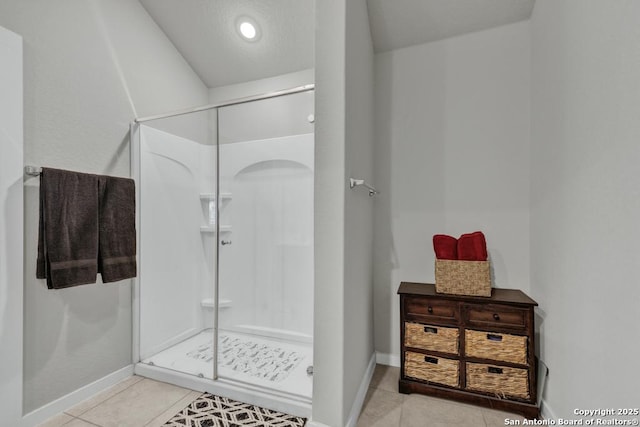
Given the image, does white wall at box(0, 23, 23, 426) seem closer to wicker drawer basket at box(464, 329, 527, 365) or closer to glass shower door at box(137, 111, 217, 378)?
glass shower door at box(137, 111, 217, 378)

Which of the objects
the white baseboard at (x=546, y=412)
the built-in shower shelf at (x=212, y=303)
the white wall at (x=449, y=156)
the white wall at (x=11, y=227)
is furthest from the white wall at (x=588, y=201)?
the white wall at (x=11, y=227)

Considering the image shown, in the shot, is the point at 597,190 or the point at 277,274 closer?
the point at 597,190

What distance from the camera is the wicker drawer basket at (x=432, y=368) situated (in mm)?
1686

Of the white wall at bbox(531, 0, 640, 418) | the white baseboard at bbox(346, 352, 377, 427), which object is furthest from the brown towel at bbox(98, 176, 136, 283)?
the white wall at bbox(531, 0, 640, 418)

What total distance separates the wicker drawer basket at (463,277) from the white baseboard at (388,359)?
0.72 meters

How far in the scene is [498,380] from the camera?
1601 mm

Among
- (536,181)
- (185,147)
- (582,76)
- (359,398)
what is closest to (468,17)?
(582,76)

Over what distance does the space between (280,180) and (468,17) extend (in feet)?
5.56

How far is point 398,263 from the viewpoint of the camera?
2.12 meters

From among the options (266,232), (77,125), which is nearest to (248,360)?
(266,232)

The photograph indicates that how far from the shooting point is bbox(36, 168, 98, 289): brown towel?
146 cm

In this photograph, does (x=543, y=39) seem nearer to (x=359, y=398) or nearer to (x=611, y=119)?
(x=611, y=119)

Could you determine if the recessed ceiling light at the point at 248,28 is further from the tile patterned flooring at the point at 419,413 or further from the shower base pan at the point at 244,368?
the tile patterned flooring at the point at 419,413

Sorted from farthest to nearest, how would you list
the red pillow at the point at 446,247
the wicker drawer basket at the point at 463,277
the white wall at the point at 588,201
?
the red pillow at the point at 446,247 → the wicker drawer basket at the point at 463,277 → the white wall at the point at 588,201
